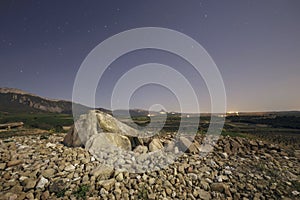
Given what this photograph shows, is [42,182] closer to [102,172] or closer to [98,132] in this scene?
[102,172]

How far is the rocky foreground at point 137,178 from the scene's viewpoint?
20.9ft

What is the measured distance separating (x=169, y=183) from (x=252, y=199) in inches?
124

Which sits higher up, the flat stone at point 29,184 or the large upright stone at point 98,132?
the large upright stone at point 98,132

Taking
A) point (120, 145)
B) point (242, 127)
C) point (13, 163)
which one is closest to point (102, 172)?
point (120, 145)

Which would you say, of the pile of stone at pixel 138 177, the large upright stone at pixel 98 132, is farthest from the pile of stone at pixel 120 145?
the pile of stone at pixel 138 177

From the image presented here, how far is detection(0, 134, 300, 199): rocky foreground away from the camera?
6.37 meters

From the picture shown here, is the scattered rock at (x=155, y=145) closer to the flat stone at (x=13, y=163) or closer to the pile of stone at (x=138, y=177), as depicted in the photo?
the pile of stone at (x=138, y=177)

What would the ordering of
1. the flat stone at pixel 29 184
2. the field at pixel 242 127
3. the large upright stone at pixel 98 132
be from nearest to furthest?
the flat stone at pixel 29 184, the large upright stone at pixel 98 132, the field at pixel 242 127

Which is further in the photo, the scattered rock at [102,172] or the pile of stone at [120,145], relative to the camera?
the pile of stone at [120,145]

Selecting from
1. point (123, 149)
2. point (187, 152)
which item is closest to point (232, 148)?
point (187, 152)

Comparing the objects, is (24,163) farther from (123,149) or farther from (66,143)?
(123,149)

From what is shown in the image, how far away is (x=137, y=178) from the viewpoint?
709 cm

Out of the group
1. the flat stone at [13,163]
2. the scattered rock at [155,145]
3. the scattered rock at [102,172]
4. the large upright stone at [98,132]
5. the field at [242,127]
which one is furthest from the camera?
the field at [242,127]

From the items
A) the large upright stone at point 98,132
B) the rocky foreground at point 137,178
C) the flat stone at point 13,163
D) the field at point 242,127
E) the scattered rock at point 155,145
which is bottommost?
the field at point 242,127
